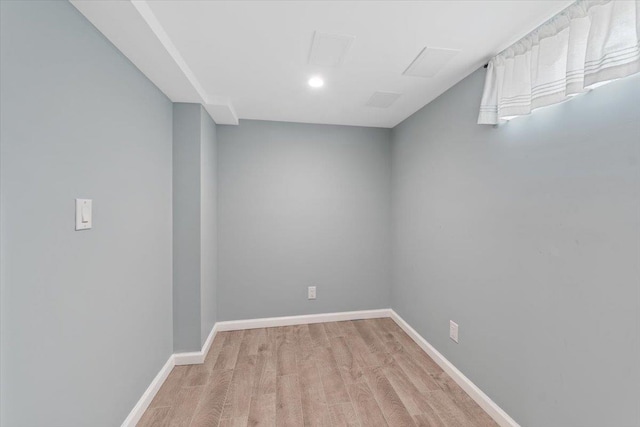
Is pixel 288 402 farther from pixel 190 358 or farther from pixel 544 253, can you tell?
pixel 544 253

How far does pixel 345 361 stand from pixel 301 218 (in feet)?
4.86

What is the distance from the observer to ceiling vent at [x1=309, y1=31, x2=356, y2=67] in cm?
147

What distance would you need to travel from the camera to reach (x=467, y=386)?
186cm

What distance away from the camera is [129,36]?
135 cm

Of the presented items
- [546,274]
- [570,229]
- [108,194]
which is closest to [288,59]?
[108,194]

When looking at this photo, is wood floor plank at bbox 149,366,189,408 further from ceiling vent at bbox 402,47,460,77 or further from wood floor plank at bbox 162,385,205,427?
ceiling vent at bbox 402,47,460,77

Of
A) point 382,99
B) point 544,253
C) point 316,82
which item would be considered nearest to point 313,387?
point 544,253

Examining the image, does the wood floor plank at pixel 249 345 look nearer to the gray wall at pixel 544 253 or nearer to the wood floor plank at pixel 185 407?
the wood floor plank at pixel 185 407

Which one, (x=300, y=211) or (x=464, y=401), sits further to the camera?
(x=300, y=211)

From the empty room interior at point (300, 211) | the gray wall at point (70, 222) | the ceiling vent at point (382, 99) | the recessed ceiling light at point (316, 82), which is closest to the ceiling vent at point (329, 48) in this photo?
the empty room interior at point (300, 211)

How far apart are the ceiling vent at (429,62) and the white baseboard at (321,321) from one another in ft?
7.23

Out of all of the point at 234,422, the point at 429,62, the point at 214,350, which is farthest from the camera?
the point at 214,350

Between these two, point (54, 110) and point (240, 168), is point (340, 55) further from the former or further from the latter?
point (240, 168)

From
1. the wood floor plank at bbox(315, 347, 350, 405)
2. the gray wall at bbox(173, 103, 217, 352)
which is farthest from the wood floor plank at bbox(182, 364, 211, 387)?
the wood floor plank at bbox(315, 347, 350, 405)
